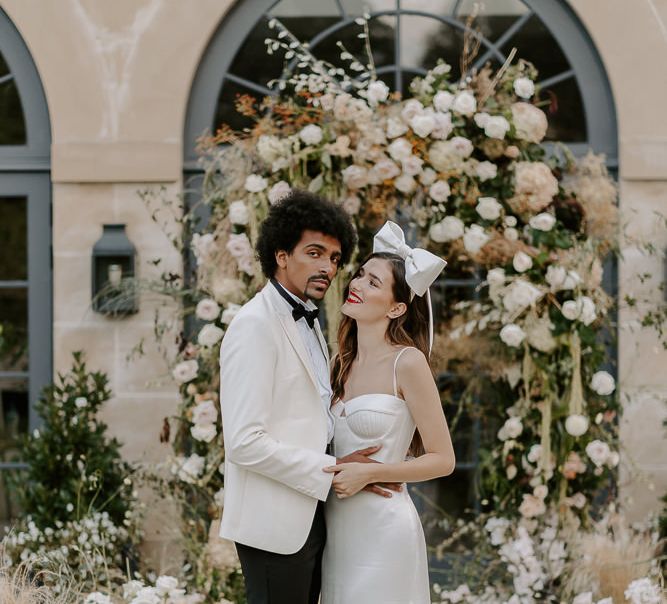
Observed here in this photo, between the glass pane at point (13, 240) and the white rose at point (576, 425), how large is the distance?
318 cm

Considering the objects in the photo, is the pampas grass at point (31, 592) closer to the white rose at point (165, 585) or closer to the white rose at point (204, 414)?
the white rose at point (165, 585)

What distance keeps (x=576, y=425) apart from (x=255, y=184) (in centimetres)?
187

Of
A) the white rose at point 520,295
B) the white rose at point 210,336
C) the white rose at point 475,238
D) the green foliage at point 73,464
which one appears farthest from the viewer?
the green foliage at point 73,464

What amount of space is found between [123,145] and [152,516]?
2059mm

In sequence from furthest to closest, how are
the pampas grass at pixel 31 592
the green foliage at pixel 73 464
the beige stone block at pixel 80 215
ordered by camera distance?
the beige stone block at pixel 80 215, the green foliage at pixel 73 464, the pampas grass at pixel 31 592

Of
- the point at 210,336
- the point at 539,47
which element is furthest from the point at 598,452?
the point at 539,47

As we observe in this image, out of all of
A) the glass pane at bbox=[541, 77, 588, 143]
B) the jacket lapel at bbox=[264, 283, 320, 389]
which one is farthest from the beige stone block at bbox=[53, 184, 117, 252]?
the jacket lapel at bbox=[264, 283, 320, 389]

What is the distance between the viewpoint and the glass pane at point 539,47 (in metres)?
6.23

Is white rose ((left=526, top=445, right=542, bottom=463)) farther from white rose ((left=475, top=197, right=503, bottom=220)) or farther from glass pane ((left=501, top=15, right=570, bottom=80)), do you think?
glass pane ((left=501, top=15, right=570, bottom=80))

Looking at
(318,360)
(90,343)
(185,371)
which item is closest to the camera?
(318,360)

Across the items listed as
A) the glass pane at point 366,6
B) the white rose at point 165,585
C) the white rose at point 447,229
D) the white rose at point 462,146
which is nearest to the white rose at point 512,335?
the white rose at point 447,229

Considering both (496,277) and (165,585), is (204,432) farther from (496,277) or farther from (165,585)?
(496,277)

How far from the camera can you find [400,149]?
5.06 metres

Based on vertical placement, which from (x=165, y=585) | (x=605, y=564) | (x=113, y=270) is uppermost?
(x=113, y=270)
